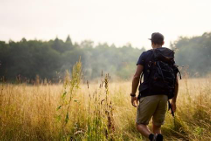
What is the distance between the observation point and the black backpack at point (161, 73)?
8.77ft

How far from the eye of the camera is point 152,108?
277 centimetres

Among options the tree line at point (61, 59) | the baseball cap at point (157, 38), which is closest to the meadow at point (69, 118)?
the baseball cap at point (157, 38)

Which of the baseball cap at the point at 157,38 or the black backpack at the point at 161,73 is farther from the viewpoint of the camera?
the baseball cap at the point at 157,38

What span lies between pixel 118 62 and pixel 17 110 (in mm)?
40451

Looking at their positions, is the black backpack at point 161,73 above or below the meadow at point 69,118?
above

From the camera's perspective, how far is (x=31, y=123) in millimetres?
4094

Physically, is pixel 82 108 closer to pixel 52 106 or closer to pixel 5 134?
pixel 52 106

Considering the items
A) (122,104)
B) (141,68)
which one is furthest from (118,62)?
(141,68)

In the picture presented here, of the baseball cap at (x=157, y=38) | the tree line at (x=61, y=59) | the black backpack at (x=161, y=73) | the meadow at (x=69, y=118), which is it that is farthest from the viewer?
the tree line at (x=61, y=59)

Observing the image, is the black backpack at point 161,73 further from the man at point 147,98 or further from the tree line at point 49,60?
the tree line at point 49,60

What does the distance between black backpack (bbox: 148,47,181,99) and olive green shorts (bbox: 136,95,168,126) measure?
112mm

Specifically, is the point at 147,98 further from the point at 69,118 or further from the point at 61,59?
the point at 61,59

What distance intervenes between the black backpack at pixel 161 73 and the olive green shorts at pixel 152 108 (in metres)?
0.11

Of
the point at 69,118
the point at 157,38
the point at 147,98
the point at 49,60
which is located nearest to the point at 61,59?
the point at 49,60
